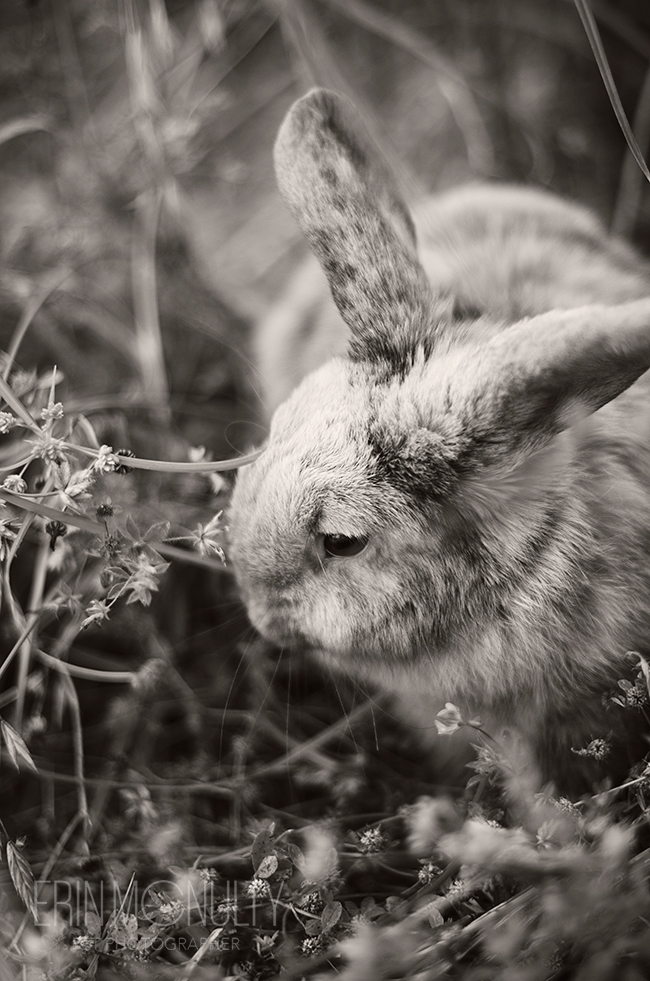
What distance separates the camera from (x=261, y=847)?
1569 millimetres

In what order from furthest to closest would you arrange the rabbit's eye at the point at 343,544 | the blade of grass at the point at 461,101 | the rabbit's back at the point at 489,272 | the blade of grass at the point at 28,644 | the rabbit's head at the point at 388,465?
the blade of grass at the point at 461,101
the rabbit's back at the point at 489,272
the blade of grass at the point at 28,644
the rabbit's eye at the point at 343,544
the rabbit's head at the point at 388,465

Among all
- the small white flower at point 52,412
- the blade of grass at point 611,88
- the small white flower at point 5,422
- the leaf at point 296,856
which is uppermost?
the blade of grass at point 611,88

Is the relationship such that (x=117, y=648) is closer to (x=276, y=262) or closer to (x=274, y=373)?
(x=274, y=373)

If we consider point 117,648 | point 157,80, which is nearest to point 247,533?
point 117,648

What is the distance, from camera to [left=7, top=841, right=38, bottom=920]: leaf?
4.98 feet

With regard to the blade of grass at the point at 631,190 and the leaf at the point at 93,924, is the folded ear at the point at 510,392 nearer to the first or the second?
the leaf at the point at 93,924

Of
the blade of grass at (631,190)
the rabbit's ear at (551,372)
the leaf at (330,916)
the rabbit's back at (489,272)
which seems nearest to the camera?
the rabbit's ear at (551,372)

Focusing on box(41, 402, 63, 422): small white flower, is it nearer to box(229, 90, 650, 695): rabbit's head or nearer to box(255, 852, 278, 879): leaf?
box(229, 90, 650, 695): rabbit's head

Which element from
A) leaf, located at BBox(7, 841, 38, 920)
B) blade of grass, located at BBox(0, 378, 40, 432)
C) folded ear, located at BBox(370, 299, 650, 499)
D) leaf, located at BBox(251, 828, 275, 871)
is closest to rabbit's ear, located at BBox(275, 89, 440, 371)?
folded ear, located at BBox(370, 299, 650, 499)

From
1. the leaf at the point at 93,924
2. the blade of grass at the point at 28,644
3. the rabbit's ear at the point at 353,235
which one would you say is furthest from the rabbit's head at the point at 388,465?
the leaf at the point at 93,924

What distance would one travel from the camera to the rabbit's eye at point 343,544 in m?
1.74

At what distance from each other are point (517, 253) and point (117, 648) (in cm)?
175

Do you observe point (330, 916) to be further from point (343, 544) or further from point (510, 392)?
point (510, 392)

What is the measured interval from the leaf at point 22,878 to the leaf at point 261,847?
0.42 m
